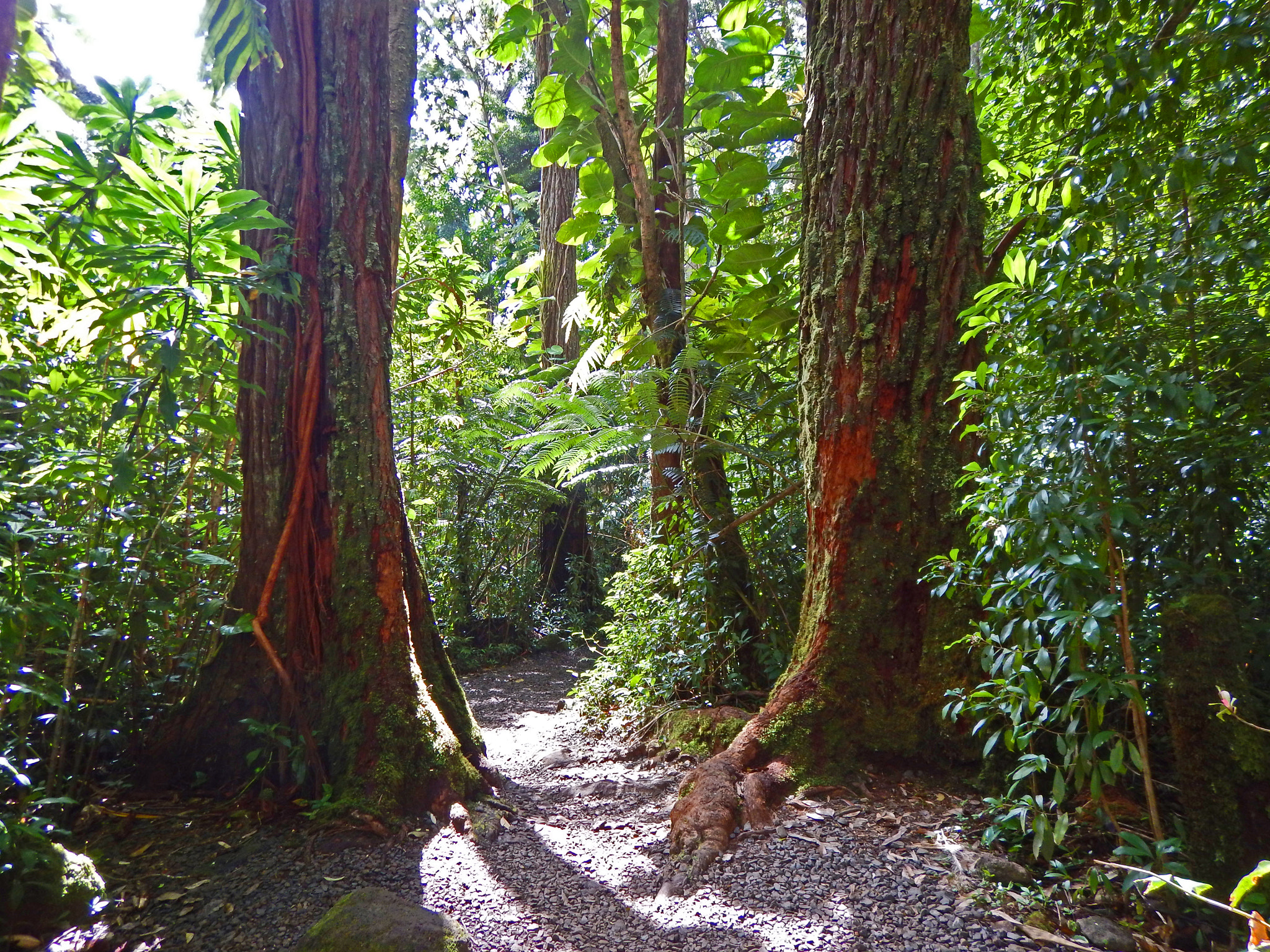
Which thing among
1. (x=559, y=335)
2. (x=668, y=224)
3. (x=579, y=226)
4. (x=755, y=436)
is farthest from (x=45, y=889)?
(x=559, y=335)

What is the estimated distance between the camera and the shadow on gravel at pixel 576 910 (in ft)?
6.93

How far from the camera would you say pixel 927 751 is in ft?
9.56

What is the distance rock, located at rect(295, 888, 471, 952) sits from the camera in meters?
1.93

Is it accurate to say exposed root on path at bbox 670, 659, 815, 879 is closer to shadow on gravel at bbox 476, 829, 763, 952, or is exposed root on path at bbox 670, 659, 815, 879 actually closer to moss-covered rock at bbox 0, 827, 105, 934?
shadow on gravel at bbox 476, 829, 763, 952

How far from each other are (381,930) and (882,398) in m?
2.53

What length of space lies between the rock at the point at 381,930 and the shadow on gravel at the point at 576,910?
1.13 ft

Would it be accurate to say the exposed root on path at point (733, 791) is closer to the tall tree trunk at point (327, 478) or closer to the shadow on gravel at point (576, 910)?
the shadow on gravel at point (576, 910)

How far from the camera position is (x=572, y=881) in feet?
8.48

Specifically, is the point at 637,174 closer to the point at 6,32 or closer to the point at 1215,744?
the point at 6,32

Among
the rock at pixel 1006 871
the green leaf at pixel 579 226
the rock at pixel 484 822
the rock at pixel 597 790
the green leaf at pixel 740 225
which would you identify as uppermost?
the green leaf at pixel 579 226

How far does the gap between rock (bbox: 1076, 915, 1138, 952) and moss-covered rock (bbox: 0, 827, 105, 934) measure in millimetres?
2608

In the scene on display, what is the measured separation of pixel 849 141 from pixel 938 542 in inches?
68.4

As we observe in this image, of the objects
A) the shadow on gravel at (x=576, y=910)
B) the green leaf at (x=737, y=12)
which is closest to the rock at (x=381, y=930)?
the shadow on gravel at (x=576, y=910)

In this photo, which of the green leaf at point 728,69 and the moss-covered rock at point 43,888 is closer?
the moss-covered rock at point 43,888
